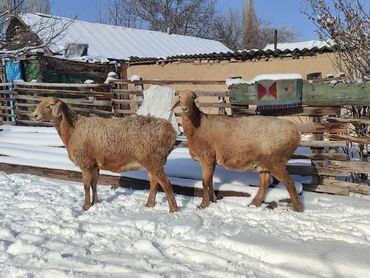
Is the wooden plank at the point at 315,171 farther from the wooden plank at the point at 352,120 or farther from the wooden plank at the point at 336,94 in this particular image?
the wooden plank at the point at 336,94

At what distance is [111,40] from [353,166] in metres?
17.6

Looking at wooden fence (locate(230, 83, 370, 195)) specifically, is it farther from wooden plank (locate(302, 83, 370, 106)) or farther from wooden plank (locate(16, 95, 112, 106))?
wooden plank (locate(16, 95, 112, 106))

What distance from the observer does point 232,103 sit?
7.21m

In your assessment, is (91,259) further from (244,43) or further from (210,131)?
(244,43)

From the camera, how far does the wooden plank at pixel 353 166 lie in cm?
605

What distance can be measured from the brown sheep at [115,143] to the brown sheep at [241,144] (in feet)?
1.33

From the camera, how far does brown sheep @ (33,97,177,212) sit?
562 cm

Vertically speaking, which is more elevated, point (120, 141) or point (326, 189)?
point (120, 141)

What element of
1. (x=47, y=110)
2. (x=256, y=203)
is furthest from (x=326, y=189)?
(x=47, y=110)

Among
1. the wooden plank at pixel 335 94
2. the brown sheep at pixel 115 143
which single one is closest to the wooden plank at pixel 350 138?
the wooden plank at pixel 335 94

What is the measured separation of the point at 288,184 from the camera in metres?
5.39

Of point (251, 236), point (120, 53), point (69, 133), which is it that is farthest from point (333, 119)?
point (120, 53)

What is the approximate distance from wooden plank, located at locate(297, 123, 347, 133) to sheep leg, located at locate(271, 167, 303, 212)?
1.31m

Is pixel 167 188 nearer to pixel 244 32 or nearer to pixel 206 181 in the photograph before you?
pixel 206 181
